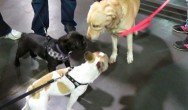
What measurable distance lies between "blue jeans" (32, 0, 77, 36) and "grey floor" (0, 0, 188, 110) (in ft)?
0.70

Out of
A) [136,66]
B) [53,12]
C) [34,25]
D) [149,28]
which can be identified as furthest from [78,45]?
[53,12]

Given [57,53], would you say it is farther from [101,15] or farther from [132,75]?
[132,75]

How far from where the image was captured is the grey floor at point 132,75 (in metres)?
2.63

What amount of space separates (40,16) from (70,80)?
1336mm

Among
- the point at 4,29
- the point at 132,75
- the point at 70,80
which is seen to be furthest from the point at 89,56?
the point at 4,29

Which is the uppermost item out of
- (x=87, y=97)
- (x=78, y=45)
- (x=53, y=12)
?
(x=78, y=45)

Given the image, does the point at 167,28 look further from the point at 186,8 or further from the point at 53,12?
the point at 53,12

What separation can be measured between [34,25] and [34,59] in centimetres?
40

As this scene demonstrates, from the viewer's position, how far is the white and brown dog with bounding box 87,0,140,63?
2.45m

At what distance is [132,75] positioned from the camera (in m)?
2.90

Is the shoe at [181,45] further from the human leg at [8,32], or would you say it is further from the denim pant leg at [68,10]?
the human leg at [8,32]

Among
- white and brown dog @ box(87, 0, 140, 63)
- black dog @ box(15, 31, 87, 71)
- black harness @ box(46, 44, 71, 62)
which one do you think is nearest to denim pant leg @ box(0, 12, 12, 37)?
black dog @ box(15, 31, 87, 71)

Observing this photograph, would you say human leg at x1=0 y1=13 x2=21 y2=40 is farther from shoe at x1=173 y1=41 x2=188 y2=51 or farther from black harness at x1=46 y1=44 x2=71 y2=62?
shoe at x1=173 y1=41 x2=188 y2=51

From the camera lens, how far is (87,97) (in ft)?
8.93
